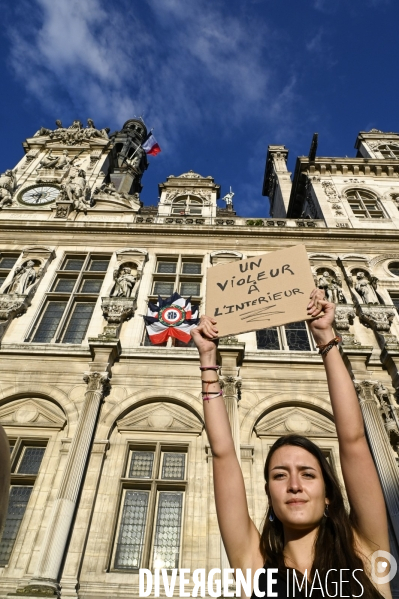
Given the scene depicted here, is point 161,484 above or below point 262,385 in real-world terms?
below

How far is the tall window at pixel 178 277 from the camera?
1628 cm

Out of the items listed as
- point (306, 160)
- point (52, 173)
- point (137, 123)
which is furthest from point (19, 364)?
point (137, 123)

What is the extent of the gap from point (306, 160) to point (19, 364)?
70.0 feet

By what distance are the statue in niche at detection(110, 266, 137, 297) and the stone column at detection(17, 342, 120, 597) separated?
318cm

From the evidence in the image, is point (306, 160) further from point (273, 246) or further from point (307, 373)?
point (307, 373)

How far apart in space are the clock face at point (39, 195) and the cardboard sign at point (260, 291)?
766 inches

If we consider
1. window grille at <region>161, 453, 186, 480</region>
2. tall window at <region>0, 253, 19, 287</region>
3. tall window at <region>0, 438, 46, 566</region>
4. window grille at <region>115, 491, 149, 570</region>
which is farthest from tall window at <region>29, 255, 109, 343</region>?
window grille at <region>115, 491, 149, 570</region>

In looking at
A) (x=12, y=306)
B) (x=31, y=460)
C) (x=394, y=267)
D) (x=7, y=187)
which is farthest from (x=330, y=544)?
(x=7, y=187)

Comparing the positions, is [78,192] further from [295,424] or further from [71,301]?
[295,424]

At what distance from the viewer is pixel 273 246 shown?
18.1 m

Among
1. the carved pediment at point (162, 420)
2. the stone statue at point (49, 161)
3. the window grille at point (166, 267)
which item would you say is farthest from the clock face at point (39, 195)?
the carved pediment at point (162, 420)

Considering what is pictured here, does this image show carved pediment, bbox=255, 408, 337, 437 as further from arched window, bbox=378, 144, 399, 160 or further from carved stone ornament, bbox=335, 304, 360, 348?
arched window, bbox=378, 144, 399, 160

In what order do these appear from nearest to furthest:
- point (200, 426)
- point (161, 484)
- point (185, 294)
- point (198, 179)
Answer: point (161, 484) → point (200, 426) → point (185, 294) → point (198, 179)

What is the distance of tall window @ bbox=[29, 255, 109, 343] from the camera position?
47.4 feet
